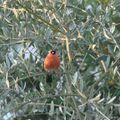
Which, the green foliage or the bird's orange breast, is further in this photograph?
the bird's orange breast

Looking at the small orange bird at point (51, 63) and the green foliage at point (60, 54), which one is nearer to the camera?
the green foliage at point (60, 54)

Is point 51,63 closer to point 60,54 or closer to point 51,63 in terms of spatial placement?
point 51,63

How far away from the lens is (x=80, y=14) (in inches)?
66.9

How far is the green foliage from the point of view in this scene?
4.88 ft

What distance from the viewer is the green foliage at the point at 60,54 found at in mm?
1486

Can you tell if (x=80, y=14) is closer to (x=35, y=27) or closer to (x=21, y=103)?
(x=35, y=27)

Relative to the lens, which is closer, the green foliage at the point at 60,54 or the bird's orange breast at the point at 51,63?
the green foliage at the point at 60,54

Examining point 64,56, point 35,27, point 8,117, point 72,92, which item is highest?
point 35,27

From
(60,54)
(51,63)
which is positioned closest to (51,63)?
(51,63)

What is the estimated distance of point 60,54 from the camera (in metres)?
1.73

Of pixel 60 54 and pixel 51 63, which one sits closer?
pixel 51 63

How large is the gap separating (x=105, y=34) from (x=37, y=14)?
0.90ft

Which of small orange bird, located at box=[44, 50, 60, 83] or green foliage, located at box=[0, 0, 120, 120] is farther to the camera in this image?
small orange bird, located at box=[44, 50, 60, 83]

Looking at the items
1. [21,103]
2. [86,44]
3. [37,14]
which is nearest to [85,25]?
[86,44]
